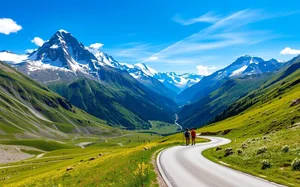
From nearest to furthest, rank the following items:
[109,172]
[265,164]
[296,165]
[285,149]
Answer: [296,165], [265,164], [285,149], [109,172]

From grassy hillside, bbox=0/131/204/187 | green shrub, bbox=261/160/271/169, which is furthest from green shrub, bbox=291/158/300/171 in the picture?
grassy hillside, bbox=0/131/204/187

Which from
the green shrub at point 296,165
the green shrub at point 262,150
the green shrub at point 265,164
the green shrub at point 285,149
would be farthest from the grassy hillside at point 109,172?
the green shrub at point 285,149

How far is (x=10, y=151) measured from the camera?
7830 inches

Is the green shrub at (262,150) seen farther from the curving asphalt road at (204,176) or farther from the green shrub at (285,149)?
the curving asphalt road at (204,176)

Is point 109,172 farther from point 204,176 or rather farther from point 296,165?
point 296,165

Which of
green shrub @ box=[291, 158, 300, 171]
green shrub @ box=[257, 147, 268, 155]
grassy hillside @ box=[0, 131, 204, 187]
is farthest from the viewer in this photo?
green shrub @ box=[257, 147, 268, 155]

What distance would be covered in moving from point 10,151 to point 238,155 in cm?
19913

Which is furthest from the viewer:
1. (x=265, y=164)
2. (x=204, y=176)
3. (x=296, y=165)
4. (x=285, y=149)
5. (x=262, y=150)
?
(x=262, y=150)

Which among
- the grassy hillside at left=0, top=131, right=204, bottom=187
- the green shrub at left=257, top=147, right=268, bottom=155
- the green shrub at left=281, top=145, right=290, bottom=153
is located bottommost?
the grassy hillside at left=0, top=131, right=204, bottom=187

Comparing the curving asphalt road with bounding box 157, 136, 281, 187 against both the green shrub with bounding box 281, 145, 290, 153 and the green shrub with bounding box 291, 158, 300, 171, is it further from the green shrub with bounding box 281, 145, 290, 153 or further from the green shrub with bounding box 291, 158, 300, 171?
the green shrub with bounding box 281, 145, 290, 153

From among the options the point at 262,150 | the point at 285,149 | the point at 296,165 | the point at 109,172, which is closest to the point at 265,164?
the point at 296,165

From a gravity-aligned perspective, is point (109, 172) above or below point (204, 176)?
below

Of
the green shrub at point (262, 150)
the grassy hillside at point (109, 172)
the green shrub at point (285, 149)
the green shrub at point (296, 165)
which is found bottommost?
the grassy hillside at point (109, 172)

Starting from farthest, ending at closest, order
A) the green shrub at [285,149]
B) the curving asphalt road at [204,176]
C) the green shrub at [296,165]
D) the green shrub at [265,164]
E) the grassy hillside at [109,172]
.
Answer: the green shrub at [285,149]
the green shrub at [265,164]
the green shrub at [296,165]
the grassy hillside at [109,172]
the curving asphalt road at [204,176]
